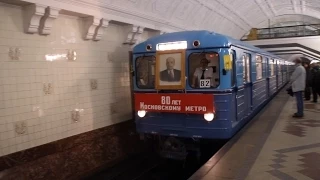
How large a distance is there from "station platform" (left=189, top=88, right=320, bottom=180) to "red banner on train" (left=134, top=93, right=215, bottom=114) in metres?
0.91

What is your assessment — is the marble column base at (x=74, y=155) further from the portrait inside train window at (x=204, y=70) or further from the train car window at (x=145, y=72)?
the portrait inside train window at (x=204, y=70)

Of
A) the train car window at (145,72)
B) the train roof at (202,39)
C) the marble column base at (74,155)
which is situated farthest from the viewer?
the train car window at (145,72)

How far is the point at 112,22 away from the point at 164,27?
8.81ft

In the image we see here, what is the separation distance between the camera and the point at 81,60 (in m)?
7.02

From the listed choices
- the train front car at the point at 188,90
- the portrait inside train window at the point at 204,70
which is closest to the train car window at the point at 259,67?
the train front car at the point at 188,90

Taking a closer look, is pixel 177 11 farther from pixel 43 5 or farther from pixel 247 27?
pixel 247 27

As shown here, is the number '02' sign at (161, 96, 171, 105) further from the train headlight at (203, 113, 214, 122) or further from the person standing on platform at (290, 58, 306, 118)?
the person standing on platform at (290, 58, 306, 118)

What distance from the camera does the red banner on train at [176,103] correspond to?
5766 mm

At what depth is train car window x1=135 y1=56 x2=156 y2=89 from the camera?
6617 mm

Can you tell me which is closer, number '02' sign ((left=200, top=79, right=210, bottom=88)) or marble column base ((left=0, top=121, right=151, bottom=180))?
marble column base ((left=0, top=121, right=151, bottom=180))

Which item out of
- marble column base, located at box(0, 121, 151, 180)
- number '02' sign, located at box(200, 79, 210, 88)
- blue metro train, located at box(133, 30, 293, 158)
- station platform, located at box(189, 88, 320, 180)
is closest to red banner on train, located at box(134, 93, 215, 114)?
blue metro train, located at box(133, 30, 293, 158)

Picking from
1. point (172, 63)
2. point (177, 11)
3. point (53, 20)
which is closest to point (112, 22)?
point (53, 20)

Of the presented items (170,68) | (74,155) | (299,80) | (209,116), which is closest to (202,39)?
(170,68)

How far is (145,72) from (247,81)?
260 cm
